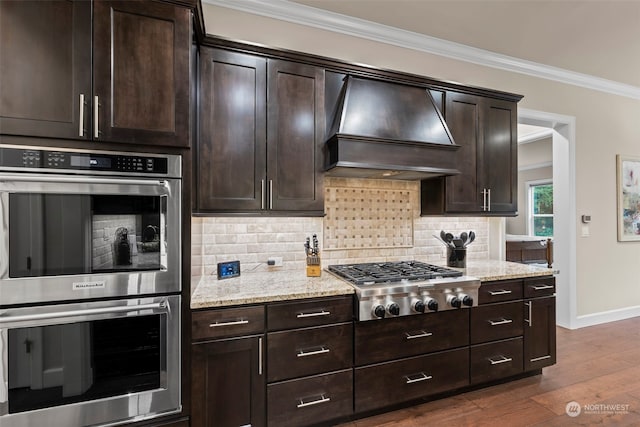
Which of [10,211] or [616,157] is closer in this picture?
[10,211]

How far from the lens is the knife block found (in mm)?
2299

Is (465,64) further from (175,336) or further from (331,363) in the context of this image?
(175,336)

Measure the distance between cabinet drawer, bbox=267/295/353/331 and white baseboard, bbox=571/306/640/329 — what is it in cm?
349

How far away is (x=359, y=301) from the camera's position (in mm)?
1920

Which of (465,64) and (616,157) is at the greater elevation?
(465,64)

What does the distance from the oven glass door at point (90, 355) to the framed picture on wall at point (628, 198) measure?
5343mm

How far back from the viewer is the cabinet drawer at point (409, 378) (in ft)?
6.48

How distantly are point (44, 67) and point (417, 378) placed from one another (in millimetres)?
2751

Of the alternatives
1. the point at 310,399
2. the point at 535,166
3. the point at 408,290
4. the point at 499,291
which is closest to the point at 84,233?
the point at 310,399

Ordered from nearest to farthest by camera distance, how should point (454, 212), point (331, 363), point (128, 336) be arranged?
point (128, 336) < point (331, 363) < point (454, 212)

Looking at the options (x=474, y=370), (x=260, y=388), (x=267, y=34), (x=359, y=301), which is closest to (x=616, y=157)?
(x=474, y=370)

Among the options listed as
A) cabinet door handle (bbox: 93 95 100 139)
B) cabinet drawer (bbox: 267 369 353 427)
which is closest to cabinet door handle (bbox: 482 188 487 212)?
cabinet drawer (bbox: 267 369 353 427)

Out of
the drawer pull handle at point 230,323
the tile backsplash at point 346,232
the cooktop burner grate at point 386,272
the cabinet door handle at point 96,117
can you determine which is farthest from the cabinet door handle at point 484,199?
the cabinet door handle at point 96,117

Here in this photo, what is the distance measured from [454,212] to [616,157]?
123 inches
